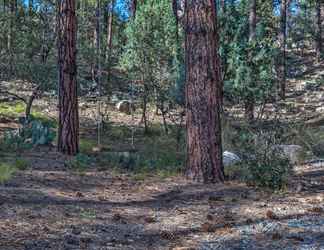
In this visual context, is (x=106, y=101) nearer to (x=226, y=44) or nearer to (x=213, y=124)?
(x=226, y=44)

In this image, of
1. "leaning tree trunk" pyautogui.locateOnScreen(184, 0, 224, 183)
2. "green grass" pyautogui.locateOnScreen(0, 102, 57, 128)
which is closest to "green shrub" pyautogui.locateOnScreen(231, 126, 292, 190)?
"leaning tree trunk" pyautogui.locateOnScreen(184, 0, 224, 183)

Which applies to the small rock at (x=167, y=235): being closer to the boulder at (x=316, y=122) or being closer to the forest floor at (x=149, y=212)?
the forest floor at (x=149, y=212)

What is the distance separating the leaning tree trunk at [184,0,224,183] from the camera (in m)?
7.27

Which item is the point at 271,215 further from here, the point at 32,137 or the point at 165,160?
the point at 32,137

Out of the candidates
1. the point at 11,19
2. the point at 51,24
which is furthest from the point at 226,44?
the point at 11,19

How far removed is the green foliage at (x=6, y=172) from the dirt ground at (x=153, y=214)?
0.28 feet

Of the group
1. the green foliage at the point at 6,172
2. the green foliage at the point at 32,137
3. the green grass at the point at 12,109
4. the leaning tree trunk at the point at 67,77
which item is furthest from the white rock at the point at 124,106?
the green foliage at the point at 6,172

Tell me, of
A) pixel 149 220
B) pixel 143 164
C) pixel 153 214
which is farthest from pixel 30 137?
pixel 149 220

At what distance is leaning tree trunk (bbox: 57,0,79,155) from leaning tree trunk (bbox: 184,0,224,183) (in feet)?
12.7

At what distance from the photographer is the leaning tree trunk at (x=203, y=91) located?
7273 mm

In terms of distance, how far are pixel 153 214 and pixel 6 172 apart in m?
2.46

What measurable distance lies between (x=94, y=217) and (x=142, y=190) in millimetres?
1865

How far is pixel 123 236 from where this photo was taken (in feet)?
15.5

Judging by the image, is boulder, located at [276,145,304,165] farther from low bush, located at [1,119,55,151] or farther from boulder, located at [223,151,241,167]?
low bush, located at [1,119,55,151]
